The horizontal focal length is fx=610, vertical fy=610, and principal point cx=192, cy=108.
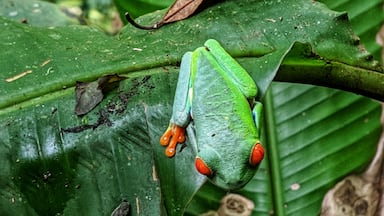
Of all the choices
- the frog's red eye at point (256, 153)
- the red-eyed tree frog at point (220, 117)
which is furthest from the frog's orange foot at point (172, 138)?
the frog's red eye at point (256, 153)

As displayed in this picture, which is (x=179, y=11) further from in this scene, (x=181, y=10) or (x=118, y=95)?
(x=118, y=95)

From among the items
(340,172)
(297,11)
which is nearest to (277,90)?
(340,172)

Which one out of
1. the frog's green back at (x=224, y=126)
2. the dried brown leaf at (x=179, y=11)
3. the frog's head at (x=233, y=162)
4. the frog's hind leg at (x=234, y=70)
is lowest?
the frog's head at (x=233, y=162)

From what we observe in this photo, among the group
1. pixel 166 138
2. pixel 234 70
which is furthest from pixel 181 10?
pixel 166 138

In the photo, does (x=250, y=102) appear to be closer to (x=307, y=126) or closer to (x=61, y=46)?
(x=61, y=46)

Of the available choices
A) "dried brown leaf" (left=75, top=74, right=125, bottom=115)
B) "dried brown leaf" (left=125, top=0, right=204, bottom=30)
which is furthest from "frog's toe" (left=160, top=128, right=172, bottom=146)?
"dried brown leaf" (left=125, top=0, right=204, bottom=30)

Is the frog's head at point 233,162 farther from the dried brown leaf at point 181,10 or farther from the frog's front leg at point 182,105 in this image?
the dried brown leaf at point 181,10
